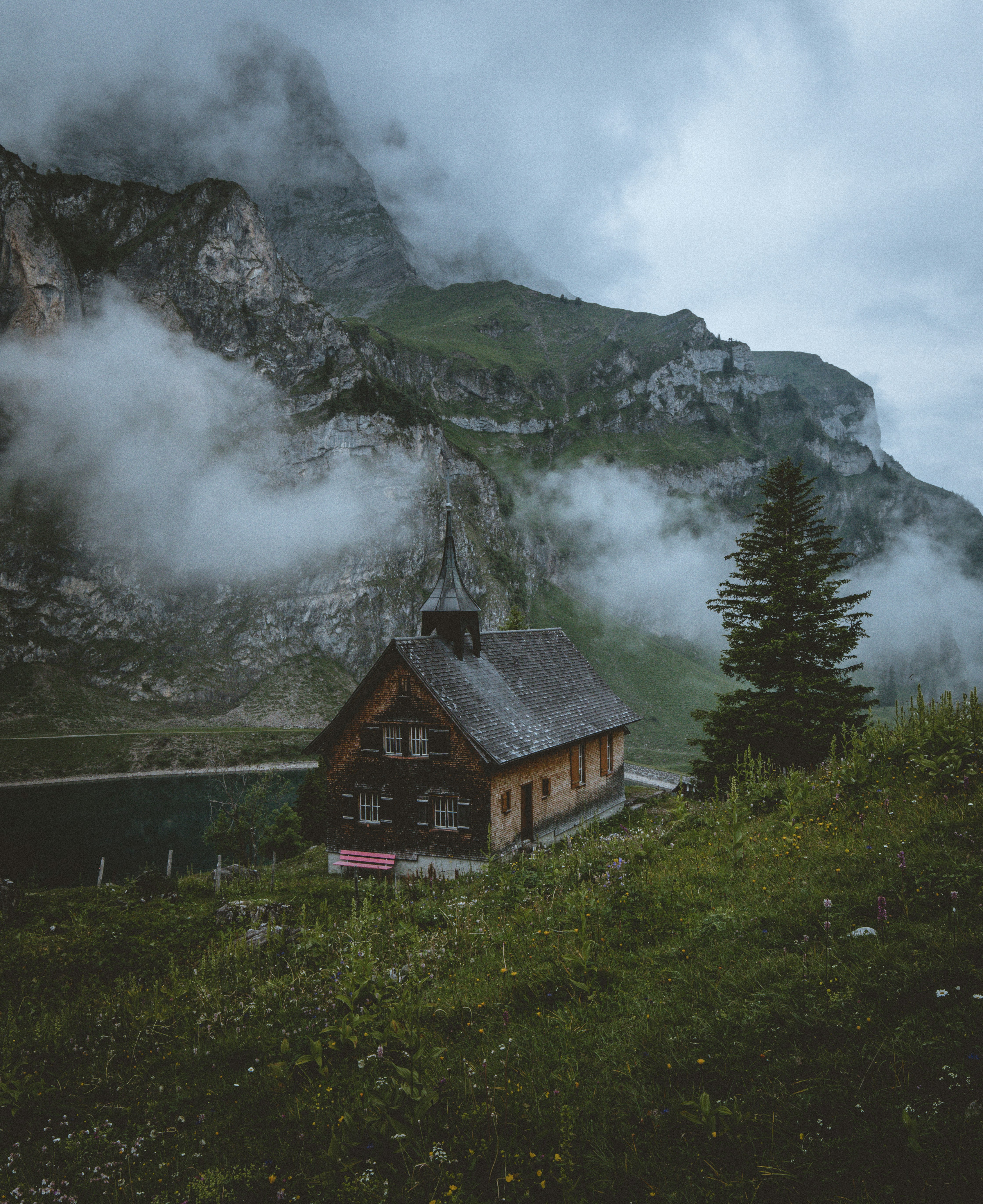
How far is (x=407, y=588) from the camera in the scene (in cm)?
17800

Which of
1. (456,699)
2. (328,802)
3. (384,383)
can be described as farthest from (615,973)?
Answer: (384,383)

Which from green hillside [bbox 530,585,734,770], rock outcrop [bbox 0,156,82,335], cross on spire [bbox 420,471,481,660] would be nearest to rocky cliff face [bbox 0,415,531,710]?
green hillside [bbox 530,585,734,770]

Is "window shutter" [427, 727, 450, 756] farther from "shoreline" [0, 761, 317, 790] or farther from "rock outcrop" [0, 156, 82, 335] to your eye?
"rock outcrop" [0, 156, 82, 335]

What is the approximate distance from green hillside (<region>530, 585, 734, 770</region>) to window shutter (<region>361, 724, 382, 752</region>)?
79356mm

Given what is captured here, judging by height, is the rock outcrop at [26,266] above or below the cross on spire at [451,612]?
above

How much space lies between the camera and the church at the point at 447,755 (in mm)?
25219

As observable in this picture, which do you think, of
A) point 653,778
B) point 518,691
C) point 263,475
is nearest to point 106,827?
point 653,778

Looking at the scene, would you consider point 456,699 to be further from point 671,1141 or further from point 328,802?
→ point 671,1141

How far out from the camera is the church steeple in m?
28.5

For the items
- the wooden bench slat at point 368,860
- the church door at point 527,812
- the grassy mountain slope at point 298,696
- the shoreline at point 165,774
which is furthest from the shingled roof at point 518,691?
the grassy mountain slope at point 298,696

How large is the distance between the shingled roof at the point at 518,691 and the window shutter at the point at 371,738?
11.0 ft

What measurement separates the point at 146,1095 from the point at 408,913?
5599 mm

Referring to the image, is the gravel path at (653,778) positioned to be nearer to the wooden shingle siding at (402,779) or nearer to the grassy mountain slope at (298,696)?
the wooden shingle siding at (402,779)

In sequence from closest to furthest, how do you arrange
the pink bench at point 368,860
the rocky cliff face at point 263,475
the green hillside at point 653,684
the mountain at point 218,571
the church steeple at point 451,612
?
the pink bench at point 368,860 → the church steeple at point 451,612 → the green hillside at point 653,684 → the mountain at point 218,571 → the rocky cliff face at point 263,475
